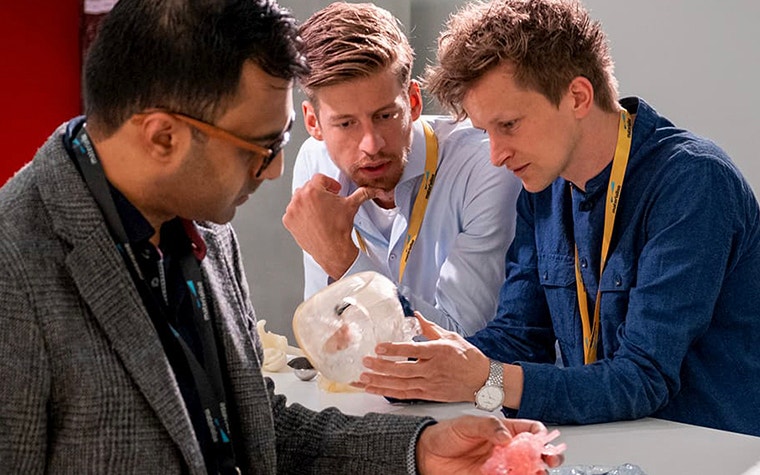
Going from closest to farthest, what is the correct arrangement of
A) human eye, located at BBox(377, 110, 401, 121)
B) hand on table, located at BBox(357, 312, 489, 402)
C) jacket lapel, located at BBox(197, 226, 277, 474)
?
1. jacket lapel, located at BBox(197, 226, 277, 474)
2. hand on table, located at BBox(357, 312, 489, 402)
3. human eye, located at BBox(377, 110, 401, 121)

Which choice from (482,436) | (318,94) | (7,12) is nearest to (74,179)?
(482,436)

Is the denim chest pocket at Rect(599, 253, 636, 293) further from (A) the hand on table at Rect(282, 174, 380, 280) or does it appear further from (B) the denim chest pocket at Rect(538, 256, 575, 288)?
(A) the hand on table at Rect(282, 174, 380, 280)

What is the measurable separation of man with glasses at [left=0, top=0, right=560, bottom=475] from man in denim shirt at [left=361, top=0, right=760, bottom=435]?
564 mm

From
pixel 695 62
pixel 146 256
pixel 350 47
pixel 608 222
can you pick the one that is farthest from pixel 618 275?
pixel 695 62

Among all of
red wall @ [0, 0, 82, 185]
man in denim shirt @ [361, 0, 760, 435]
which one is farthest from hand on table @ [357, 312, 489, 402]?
red wall @ [0, 0, 82, 185]

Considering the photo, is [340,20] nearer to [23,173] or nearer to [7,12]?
[23,173]

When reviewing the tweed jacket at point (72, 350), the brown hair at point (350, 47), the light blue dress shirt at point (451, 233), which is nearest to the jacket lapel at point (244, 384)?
the tweed jacket at point (72, 350)

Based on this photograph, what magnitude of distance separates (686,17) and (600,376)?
2.11m

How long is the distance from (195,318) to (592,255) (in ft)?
4.05

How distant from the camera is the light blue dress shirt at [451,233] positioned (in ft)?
9.37

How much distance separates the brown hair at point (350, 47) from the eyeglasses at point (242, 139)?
4.23ft

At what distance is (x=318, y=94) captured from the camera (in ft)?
9.76

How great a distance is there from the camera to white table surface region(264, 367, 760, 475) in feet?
6.39

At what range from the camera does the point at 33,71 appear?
201 inches
